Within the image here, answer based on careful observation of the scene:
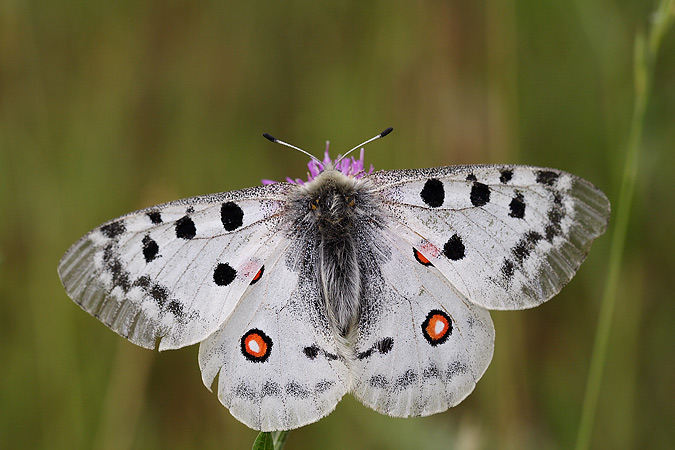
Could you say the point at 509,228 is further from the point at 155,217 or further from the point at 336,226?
the point at 155,217

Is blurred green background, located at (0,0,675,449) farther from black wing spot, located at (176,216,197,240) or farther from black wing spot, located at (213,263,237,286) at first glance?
black wing spot, located at (176,216,197,240)

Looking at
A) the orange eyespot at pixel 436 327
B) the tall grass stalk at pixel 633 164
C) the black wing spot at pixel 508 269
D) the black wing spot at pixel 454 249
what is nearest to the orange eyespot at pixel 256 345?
→ the orange eyespot at pixel 436 327

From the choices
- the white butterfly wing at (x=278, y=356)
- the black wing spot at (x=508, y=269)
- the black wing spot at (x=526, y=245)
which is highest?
the black wing spot at (x=526, y=245)

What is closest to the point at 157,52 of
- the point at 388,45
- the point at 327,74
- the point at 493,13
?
the point at 327,74

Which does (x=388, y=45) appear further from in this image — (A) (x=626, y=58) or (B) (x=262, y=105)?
(A) (x=626, y=58)

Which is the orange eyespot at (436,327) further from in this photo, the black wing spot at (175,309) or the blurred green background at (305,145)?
the black wing spot at (175,309)

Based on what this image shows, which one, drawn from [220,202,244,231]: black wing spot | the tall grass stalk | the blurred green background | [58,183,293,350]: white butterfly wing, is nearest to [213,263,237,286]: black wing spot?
[58,183,293,350]: white butterfly wing
